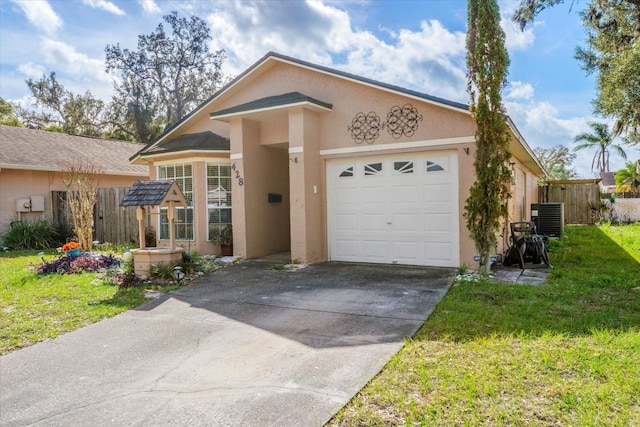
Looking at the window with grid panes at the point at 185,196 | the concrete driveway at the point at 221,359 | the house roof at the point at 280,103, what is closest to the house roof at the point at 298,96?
the house roof at the point at 280,103

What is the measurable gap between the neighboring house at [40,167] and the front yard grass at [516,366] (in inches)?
583

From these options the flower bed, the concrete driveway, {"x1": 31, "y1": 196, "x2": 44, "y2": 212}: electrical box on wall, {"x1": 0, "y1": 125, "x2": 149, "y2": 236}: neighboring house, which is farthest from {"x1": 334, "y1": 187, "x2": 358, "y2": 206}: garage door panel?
{"x1": 31, "y1": 196, "x2": 44, "y2": 212}: electrical box on wall

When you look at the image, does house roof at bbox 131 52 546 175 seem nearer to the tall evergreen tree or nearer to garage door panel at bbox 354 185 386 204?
the tall evergreen tree

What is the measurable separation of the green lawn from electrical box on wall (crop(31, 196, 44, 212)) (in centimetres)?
653

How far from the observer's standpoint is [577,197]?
2088 cm

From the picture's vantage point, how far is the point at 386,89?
29.9 feet

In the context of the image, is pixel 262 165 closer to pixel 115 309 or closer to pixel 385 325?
pixel 115 309

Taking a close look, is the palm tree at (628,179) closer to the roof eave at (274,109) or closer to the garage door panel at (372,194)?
the garage door panel at (372,194)

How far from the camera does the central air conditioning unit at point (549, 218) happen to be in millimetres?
14570

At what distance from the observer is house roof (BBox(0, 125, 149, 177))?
14.9m

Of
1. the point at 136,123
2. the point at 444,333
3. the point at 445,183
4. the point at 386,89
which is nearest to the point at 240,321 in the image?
the point at 444,333

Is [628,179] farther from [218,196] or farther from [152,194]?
[152,194]

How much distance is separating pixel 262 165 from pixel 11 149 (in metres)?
10.4

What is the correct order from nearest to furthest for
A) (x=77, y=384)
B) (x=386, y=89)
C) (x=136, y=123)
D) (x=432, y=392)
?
(x=432, y=392)
(x=77, y=384)
(x=386, y=89)
(x=136, y=123)
